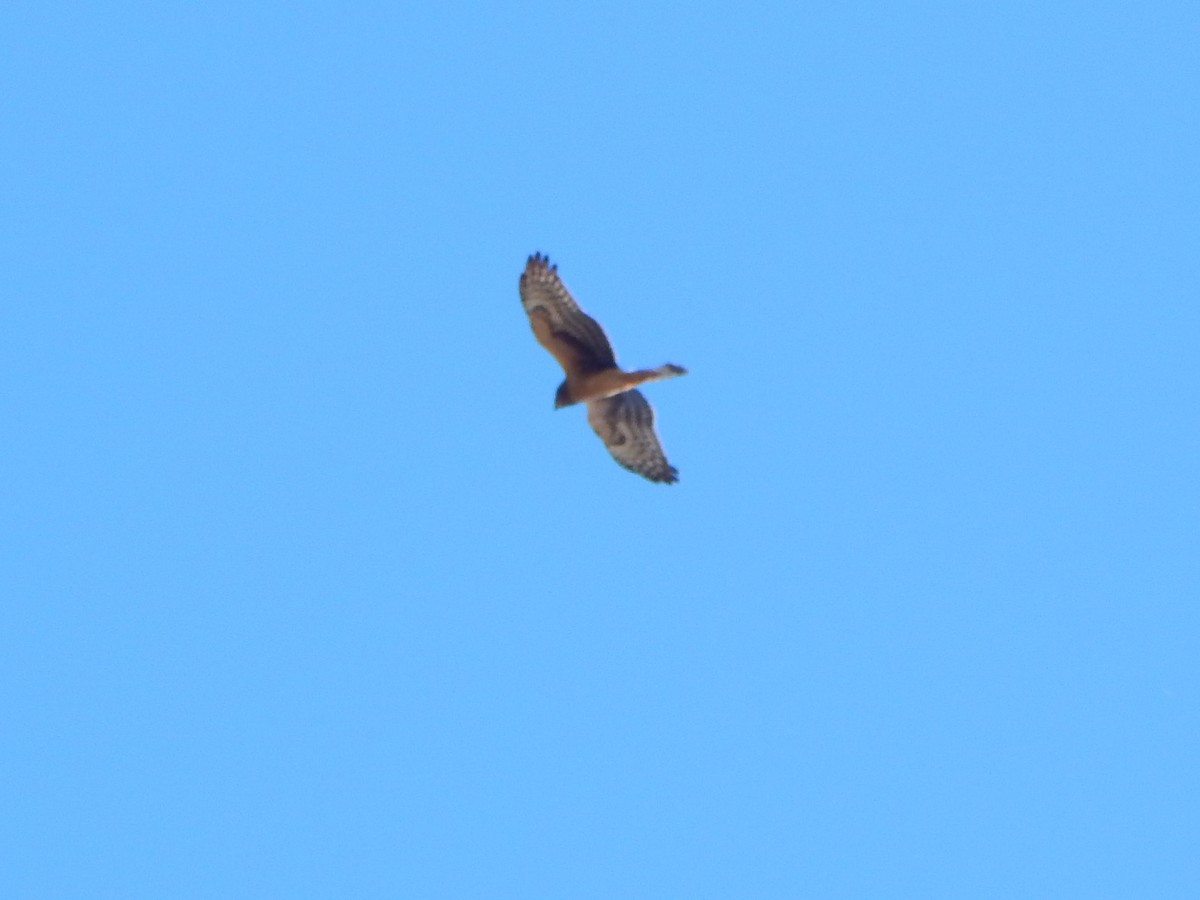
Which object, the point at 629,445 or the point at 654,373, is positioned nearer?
the point at 654,373

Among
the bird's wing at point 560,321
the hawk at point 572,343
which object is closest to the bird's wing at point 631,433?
the hawk at point 572,343

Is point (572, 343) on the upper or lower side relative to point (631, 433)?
upper

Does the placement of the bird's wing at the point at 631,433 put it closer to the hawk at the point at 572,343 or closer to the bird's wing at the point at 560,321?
the hawk at the point at 572,343

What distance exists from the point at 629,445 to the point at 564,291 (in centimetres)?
258

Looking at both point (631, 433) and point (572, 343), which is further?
point (631, 433)

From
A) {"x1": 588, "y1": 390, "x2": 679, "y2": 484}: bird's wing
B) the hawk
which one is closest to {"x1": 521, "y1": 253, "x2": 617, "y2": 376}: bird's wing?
the hawk

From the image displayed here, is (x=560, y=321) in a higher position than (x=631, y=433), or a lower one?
higher

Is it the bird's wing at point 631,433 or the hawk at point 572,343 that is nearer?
the hawk at point 572,343

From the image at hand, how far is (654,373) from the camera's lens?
26.2 m

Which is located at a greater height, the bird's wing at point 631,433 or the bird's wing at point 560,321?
the bird's wing at point 560,321

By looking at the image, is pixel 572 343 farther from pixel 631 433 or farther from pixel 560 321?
pixel 631 433

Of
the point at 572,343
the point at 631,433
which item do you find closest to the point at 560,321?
the point at 572,343

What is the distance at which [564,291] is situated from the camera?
87.1 feet

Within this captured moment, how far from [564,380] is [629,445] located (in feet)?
5.24
